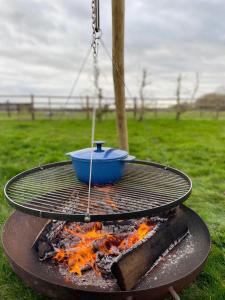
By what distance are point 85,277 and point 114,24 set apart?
198 cm

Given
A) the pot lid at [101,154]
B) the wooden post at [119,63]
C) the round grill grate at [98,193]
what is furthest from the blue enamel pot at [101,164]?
the wooden post at [119,63]

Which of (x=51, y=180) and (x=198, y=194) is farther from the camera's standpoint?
(x=198, y=194)

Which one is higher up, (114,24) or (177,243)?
(114,24)

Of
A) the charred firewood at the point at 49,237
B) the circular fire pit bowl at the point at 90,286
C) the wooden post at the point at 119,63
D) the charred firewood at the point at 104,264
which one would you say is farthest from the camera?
the wooden post at the point at 119,63

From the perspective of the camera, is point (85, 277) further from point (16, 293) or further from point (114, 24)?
point (114, 24)

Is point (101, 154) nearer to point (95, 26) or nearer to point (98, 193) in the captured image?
point (98, 193)

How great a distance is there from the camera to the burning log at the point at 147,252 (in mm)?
1652

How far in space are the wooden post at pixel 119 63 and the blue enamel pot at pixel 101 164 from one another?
80 cm

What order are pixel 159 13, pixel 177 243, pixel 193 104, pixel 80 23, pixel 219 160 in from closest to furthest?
pixel 177 243 → pixel 80 23 → pixel 159 13 → pixel 219 160 → pixel 193 104

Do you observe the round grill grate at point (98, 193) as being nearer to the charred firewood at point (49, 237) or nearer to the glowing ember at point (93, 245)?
the charred firewood at point (49, 237)

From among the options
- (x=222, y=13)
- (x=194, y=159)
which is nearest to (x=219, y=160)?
(x=194, y=159)

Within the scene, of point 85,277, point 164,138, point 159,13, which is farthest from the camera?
point 164,138

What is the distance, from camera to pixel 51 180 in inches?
92.4

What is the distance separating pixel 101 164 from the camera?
6.18 ft
